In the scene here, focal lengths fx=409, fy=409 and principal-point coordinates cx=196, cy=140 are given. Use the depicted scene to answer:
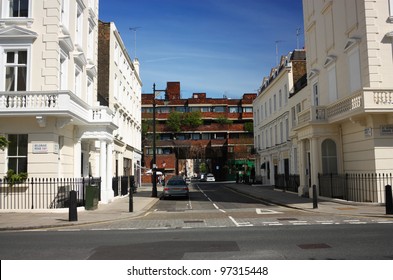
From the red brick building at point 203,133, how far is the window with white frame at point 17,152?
164 feet

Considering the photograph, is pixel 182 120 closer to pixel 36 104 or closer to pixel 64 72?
pixel 64 72

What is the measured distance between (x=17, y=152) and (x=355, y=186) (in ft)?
56.5

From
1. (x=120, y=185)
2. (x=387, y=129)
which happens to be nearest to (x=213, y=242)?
(x=387, y=129)

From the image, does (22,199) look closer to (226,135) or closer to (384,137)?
(384,137)

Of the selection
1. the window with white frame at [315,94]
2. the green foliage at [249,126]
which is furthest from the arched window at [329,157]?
the green foliage at [249,126]

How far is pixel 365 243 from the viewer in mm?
9453

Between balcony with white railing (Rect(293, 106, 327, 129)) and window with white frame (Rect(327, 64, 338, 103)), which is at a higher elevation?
window with white frame (Rect(327, 64, 338, 103))

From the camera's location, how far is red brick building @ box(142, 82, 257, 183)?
72.6m

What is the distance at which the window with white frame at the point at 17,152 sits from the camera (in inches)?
774

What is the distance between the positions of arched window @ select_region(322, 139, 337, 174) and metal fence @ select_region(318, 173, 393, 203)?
848mm

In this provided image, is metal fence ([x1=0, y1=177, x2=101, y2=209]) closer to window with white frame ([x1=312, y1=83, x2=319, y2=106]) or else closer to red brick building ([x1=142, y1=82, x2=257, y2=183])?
window with white frame ([x1=312, y1=83, x2=319, y2=106])

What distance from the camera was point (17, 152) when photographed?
779 inches

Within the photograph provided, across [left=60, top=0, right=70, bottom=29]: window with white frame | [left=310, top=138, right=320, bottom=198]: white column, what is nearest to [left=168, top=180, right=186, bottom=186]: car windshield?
[left=310, top=138, right=320, bottom=198]: white column

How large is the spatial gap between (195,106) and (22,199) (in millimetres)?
61553
